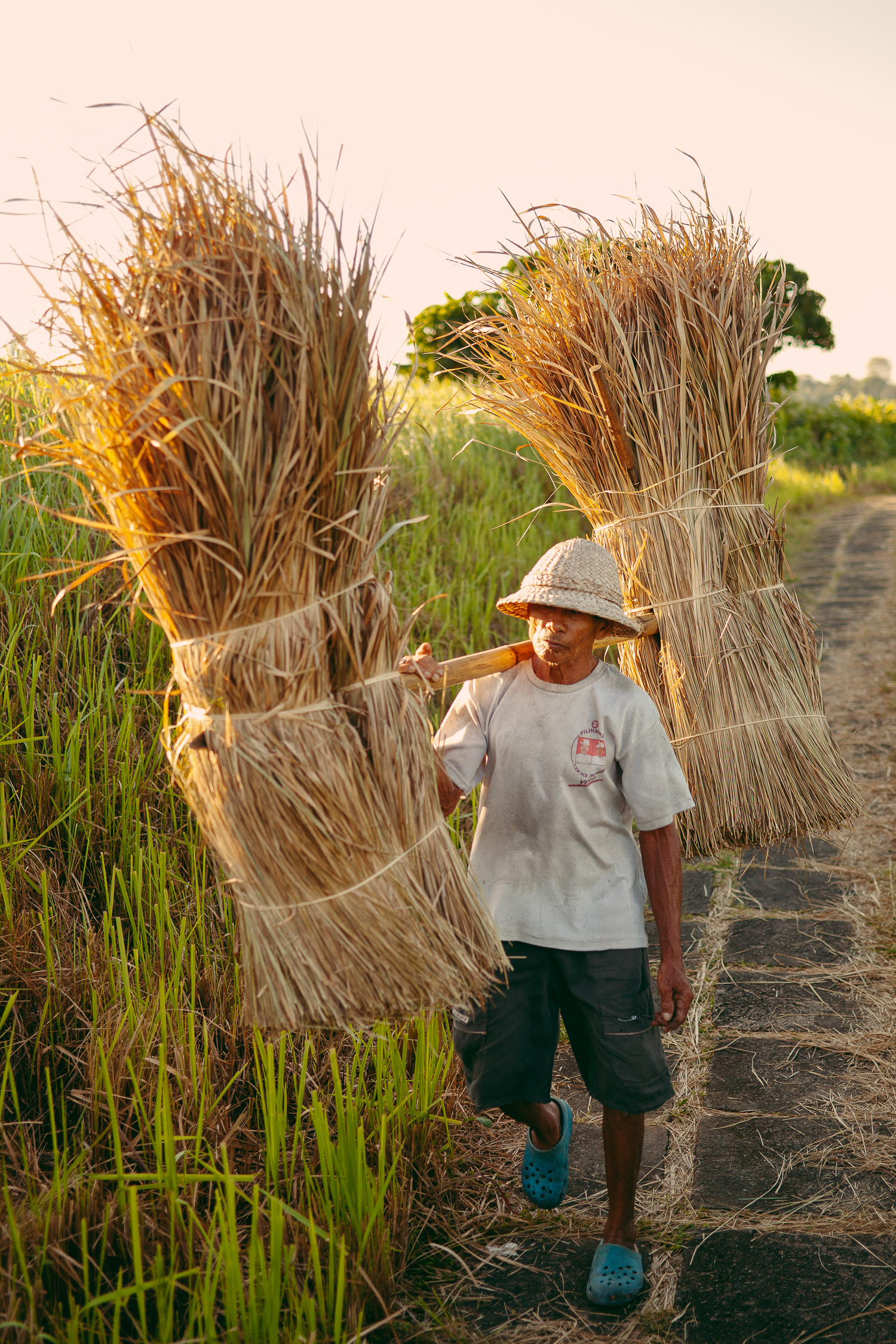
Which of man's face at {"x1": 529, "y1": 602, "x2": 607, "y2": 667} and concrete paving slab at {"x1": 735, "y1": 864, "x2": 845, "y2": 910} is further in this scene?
concrete paving slab at {"x1": 735, "y1": 864, "x2": 845, "y2": 910}

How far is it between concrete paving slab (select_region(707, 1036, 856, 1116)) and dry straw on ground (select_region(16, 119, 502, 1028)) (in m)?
1.26

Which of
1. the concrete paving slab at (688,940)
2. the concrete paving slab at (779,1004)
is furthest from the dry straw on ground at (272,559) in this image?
the concrete paving slab at (688,940)

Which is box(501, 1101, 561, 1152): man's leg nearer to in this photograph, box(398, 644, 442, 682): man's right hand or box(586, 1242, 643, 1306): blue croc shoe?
box(586, 1242, 643, 1306): blue croc shoe

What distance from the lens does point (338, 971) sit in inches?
65.1

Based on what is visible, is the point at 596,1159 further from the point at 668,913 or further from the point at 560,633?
the point at 560,633

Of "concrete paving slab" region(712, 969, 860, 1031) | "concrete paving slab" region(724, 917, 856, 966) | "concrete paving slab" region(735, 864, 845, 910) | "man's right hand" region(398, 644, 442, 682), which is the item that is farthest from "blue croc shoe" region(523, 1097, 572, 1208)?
"concrete paving slab" region(735, 864, 845, 910)

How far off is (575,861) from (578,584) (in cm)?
57

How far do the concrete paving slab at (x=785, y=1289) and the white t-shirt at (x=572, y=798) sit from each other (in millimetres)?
636

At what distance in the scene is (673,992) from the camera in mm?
2105

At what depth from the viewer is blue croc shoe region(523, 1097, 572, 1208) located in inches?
88.7

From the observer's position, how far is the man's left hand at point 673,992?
2.09 m

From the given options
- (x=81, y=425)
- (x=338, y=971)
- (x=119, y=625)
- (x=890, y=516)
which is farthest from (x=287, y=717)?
(x=890, y=516)

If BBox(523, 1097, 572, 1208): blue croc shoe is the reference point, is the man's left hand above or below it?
above

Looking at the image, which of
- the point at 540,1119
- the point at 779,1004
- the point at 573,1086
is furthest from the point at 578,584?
the point at 779,1004
